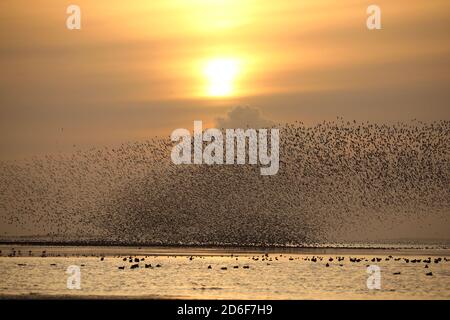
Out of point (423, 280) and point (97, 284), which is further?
point (423, 280)

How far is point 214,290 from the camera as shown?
6562 centimetres

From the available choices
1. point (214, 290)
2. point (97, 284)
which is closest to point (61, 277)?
point (97, 284)
